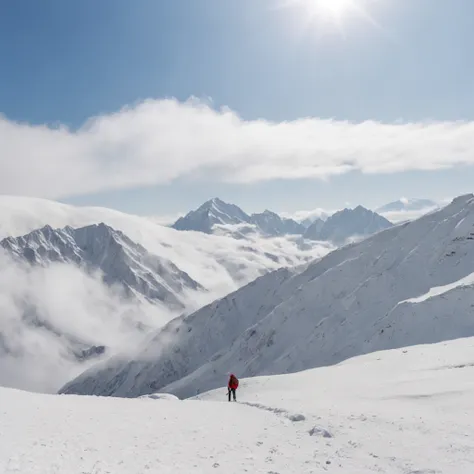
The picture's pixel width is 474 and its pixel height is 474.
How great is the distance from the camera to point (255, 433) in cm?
2184

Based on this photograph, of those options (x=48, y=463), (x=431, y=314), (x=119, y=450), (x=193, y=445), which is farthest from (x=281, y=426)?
(x=431, y=314)

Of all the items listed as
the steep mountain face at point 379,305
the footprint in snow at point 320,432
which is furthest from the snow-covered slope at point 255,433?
the steep mountain face at point 379,305

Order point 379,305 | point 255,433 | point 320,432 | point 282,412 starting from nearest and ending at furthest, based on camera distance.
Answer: point 320,432
point 255,433
point 282,412
point 379,305

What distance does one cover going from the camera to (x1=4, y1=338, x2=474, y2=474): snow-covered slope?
55.7 feet

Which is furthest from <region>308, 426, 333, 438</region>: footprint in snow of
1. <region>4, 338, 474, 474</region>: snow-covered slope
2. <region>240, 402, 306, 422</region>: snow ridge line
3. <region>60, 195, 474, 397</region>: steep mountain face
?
<region>60, 195, 474, 397</region>: steep mountain face

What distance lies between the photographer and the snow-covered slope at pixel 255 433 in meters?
17.0

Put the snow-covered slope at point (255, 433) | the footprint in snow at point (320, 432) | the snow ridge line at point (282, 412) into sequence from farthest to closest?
the snow ridge line at point (282, 412) → the footprint in snow at point (320, 432) → the snow-covered slope at point (255, 433)

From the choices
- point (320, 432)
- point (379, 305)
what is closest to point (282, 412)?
point (320, 432)

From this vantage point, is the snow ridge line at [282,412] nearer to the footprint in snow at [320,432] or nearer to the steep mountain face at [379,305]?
the footprint in snow at [320,432]

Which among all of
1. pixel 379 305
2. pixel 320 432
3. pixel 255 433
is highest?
pixel 379 305

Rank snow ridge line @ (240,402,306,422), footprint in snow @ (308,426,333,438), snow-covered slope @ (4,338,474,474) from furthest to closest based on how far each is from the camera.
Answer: snow ridge line @ (240,402,306,422) → footprint in snow @ (308,426,333,438) → snow-covered slope @ (4,338,474,474)

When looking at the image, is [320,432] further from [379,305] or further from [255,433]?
[379,305]

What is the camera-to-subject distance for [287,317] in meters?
194

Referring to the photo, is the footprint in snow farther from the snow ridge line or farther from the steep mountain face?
the steep mountain face
